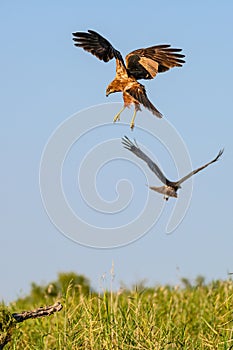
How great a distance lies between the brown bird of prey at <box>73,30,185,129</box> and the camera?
3.89 metres

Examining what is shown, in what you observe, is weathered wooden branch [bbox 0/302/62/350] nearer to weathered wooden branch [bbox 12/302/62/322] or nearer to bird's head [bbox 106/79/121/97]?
weathered wooden branch [bbox 12/302/62/322]

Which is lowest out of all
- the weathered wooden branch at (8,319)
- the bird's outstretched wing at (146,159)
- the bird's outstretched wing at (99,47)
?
the weathered wooden branch at (8,319)

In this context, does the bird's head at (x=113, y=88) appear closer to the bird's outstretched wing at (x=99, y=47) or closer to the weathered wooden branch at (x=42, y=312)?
the bird's outstretched wing at (x=99, y=47)

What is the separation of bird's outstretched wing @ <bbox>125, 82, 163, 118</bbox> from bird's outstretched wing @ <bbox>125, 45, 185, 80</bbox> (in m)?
0.22

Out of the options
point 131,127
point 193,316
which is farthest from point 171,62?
point 193,316

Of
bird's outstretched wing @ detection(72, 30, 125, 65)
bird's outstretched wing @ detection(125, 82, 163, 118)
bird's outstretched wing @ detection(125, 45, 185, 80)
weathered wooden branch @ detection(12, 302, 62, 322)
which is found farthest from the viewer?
weathered wooden branch @ detection(12, 302, 62, 322)

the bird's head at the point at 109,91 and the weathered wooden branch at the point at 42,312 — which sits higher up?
the bird's head at the point at 109,91

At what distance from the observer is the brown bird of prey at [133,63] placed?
389 cm

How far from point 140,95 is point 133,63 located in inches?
16.7

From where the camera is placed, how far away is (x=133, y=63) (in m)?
4.27

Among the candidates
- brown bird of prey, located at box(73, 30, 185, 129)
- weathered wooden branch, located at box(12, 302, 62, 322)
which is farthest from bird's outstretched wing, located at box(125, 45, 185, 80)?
weathered wooden branch, located at box(12, 302, 62, 322)

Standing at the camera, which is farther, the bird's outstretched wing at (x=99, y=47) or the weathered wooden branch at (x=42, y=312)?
the weathered wooden branch at (x=42, y=312)

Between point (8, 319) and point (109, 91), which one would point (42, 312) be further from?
point (109, 91)

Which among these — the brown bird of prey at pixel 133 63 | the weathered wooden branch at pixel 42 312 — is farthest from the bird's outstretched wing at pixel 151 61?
the weathered wooden branch at pixel 42 312
